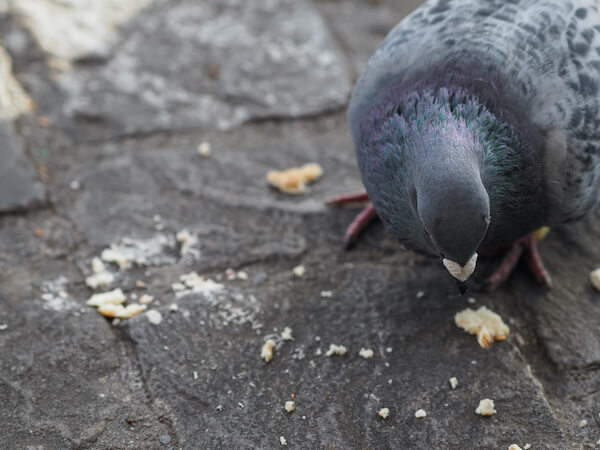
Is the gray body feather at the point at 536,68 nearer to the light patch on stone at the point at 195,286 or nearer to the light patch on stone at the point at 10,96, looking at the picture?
the light patch on stone at the point at 195,286

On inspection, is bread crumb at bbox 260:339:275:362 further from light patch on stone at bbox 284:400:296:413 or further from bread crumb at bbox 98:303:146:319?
bread crumb at bbox 98:303:146:319

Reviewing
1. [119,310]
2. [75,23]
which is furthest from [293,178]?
[75,23]

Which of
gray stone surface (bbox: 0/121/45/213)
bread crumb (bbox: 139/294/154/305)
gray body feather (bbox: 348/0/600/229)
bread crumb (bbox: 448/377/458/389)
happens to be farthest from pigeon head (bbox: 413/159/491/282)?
gray stone surface (bbox: 0/121/45/213)

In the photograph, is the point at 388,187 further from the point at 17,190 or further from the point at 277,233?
the point at 17,190

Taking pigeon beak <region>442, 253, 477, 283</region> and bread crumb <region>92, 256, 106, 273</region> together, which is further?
bread crumb <region>92, 256, 106, 273</region>

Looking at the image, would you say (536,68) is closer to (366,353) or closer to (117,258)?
(366,353)

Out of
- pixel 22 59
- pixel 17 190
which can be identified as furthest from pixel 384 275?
pixel 22 59

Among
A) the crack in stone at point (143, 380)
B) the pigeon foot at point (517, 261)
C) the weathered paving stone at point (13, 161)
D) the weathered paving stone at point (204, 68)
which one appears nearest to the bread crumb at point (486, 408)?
the pigeon foot at point (517, 261)
